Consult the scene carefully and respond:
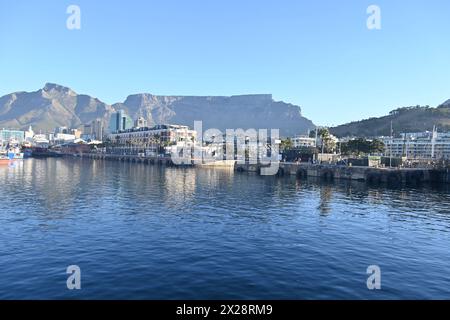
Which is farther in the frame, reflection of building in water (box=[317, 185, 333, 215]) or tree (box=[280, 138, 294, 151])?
tree (box=[280, 138, 294, 151])

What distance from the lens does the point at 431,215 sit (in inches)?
1941

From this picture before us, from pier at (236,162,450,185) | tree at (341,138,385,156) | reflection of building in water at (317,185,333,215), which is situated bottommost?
reflection of building in water at (317,185,333,215)

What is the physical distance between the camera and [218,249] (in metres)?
29.8

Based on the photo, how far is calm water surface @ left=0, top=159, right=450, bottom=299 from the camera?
2114 centimetres

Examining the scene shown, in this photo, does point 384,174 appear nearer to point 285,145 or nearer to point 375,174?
point 375,174

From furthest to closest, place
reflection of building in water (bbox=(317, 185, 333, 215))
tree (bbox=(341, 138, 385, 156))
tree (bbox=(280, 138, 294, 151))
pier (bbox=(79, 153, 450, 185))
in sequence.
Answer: tree (bbox=(280, 138, 294, 151)) < tree (bbox=(341, 138, 385, 156)) < pier (bbox=(79, 153, 450, 185)) < reflection of building in water (bbox=(317, 185, 333, 215))

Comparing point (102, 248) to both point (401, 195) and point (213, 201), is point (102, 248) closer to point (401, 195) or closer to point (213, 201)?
point (213, 201)

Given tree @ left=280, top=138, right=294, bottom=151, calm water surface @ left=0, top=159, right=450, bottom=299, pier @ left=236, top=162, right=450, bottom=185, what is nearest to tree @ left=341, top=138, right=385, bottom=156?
tree @ left=280, top=138, right=294, bottom=151

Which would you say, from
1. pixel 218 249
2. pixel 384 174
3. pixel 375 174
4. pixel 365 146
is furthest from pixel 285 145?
pixel 218 249

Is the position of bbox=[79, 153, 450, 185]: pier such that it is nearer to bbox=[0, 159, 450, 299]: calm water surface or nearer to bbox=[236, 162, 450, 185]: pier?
bbox=[236, 162, 450, 185]: pier

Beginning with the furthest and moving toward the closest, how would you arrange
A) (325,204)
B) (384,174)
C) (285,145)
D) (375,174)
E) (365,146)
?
(285,145)
(365,146)
(375,174)
(384,174)
(325,204)
